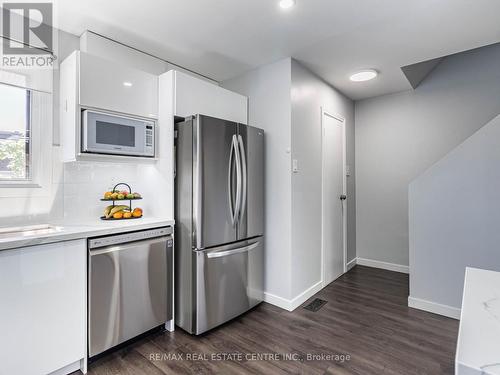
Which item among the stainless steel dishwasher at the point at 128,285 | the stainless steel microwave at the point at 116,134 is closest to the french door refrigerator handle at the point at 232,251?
the stainless steel dishwasher at the point at 128,285

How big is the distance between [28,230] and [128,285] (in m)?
0.85

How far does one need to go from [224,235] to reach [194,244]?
0.29 meters

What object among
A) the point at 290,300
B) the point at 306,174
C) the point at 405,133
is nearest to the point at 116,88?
Answer: the point at 306,174

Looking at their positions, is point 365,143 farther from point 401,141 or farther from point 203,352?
point 203,352

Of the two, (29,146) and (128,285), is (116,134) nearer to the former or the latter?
(29,146)

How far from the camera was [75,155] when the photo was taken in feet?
6.73

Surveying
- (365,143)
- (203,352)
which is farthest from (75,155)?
(365,143)

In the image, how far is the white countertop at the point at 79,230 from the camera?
1.55m

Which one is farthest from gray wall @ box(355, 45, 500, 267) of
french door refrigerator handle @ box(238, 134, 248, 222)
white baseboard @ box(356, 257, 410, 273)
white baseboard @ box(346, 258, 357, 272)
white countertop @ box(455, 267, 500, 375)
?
white countertop @ box(455, 267, 500, 375)

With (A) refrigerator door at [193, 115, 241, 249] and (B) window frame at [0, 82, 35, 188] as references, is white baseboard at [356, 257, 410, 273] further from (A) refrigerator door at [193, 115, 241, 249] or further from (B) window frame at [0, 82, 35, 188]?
(B) window frame at [0, 82, 35, 188]

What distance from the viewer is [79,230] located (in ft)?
6.02

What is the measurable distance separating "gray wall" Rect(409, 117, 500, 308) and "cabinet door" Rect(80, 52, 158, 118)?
276cm

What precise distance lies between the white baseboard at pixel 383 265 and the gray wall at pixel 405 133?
0.20 feet

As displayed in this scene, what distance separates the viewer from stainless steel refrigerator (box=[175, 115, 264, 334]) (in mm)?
2238
